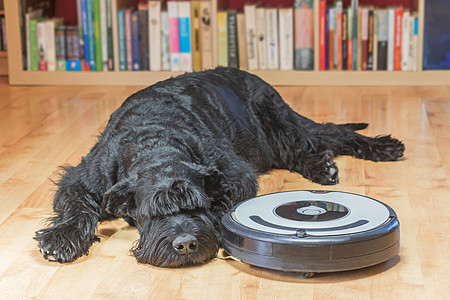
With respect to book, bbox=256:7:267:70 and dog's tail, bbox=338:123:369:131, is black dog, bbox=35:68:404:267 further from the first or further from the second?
book, bbox=256:7:267:70

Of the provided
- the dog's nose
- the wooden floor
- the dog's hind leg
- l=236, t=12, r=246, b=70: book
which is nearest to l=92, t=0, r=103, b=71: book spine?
the wooden floor

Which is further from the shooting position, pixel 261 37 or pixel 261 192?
pixel 261 37

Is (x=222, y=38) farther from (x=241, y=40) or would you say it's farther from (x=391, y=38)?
(x=391, y=38)

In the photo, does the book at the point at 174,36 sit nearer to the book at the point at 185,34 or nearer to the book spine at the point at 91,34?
the book at the point at 185,34

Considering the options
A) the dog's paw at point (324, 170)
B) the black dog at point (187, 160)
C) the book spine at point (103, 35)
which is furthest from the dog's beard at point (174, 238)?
the book spine at point (103, 35)

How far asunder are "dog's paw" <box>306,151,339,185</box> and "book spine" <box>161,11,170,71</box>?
2.05 m

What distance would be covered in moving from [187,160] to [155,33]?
8.82 ft

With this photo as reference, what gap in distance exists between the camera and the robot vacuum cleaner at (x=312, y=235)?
2014 millimetres

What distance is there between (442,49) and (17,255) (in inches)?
133

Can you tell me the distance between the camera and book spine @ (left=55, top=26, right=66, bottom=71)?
197 inches

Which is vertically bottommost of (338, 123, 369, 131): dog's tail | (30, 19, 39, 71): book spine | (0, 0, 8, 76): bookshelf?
(338, 123, 369, 131): dog's tail

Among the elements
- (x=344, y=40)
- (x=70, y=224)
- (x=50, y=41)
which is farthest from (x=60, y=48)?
(x=70, y=224)

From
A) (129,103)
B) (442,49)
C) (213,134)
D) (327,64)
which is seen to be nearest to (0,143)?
(129,103)

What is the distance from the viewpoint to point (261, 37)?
4.80m
